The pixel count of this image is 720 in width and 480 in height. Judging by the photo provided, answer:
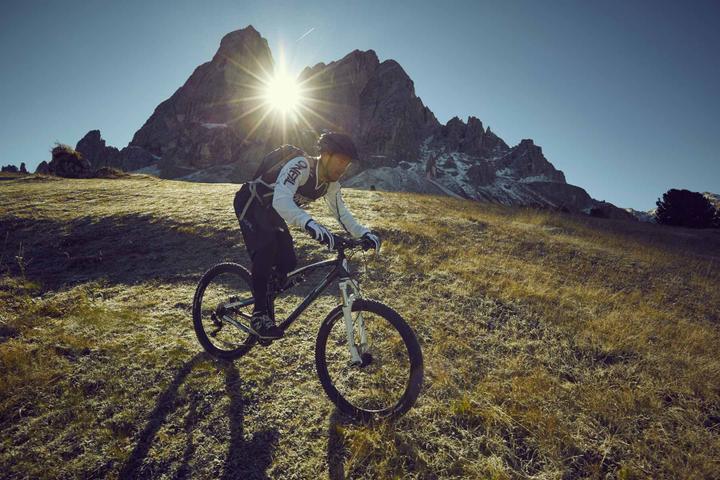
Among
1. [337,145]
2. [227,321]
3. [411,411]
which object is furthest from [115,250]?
[411,411]

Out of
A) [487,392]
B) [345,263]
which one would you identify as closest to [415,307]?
[487,392]

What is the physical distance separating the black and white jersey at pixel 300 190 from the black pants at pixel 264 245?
435mm

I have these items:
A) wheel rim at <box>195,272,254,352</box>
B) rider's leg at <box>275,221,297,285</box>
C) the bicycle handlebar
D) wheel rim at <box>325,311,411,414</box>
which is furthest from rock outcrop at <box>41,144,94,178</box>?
the bicycle handlebar

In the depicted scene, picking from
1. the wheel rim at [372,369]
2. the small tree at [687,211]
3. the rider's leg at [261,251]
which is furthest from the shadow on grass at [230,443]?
the small tree at [687,211]

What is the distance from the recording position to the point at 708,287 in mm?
11469

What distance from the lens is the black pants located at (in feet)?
16.7

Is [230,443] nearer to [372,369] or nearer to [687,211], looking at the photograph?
[372,369]

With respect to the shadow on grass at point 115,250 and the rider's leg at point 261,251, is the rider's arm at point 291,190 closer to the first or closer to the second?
the rider's leg at point 261,251

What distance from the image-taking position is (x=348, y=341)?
4375 mm

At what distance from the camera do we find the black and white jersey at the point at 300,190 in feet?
14.7

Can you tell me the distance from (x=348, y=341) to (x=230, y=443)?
177 cm

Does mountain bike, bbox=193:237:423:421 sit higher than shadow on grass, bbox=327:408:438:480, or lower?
higher

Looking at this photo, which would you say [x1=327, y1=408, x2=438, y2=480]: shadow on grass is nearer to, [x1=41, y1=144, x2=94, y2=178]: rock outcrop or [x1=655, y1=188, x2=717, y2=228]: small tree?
[x1=41, y1=144, x2=94, y2=178]: rock outcrop

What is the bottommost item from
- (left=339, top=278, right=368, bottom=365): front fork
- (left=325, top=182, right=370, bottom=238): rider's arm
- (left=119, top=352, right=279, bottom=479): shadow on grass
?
(left=119, top=352, right=279, bottom=479): shadow on grass
